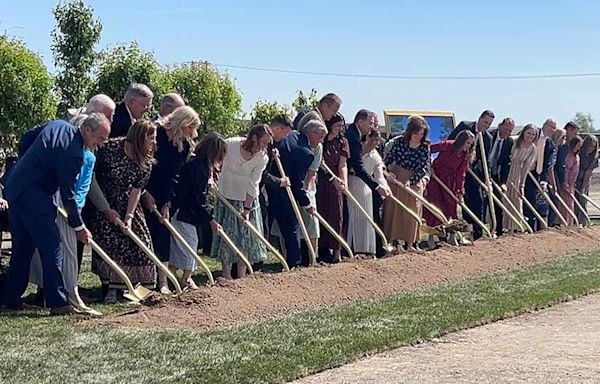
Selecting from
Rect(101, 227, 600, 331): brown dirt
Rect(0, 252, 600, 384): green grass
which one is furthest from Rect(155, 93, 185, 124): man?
Rect(0, 252, 600, 384): green grass

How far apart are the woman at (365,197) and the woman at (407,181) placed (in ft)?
1.84

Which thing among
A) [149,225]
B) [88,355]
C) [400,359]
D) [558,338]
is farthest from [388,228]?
[88,355]

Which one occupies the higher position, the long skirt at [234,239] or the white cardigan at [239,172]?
the white cardigan at [239,172]

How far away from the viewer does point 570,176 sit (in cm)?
1636

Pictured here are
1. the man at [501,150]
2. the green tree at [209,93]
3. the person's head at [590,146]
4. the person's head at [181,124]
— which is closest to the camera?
the person's head at [181,124]

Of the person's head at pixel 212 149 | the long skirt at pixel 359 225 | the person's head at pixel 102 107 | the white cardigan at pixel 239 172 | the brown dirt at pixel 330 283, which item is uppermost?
the person's head at pixel 102 107

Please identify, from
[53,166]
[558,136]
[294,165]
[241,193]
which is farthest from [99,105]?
[558,136]

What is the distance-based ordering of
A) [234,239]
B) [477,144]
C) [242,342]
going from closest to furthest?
[242,342] < [234,239] < [477,144]

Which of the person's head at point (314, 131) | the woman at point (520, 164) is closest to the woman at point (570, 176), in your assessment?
the woman at point (520, 164)

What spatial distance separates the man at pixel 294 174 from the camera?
398 inches

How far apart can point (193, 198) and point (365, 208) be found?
10.6ft

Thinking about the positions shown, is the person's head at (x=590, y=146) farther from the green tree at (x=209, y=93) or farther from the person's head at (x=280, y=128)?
the green tree at (x=209, y=93)

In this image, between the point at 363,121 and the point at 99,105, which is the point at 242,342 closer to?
the point at 99,105

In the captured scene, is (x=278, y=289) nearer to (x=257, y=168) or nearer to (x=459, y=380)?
(x=257, y=168)
